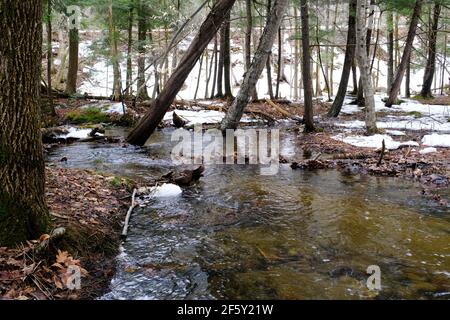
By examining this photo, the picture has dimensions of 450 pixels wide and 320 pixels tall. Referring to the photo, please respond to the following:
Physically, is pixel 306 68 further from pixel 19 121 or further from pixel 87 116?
pixel 19 121

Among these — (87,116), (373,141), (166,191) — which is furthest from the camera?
(87,116)

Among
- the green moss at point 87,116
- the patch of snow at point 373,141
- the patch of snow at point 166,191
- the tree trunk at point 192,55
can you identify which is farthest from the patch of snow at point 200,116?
the patch of snow at point 166,191

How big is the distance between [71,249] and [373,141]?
32.4 ft

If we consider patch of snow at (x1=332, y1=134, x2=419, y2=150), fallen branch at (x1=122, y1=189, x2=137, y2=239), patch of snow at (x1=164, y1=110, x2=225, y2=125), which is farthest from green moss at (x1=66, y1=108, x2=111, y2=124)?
fallen branch at (x1=122, y1=189, x2=137, y2=239)

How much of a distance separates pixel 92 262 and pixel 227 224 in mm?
2064

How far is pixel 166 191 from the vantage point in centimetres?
702

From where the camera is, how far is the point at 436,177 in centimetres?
801

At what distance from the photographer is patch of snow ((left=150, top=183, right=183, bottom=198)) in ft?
22.8

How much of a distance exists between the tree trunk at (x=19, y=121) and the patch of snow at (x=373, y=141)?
30.8 ft

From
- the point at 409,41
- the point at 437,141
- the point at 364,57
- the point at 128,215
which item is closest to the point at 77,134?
the point at 128,215

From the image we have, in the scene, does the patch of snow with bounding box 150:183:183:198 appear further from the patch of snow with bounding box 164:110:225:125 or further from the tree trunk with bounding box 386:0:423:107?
the tree trunk with bounding box 386:0:423:107

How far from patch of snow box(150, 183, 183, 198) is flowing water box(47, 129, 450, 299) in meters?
0.19
